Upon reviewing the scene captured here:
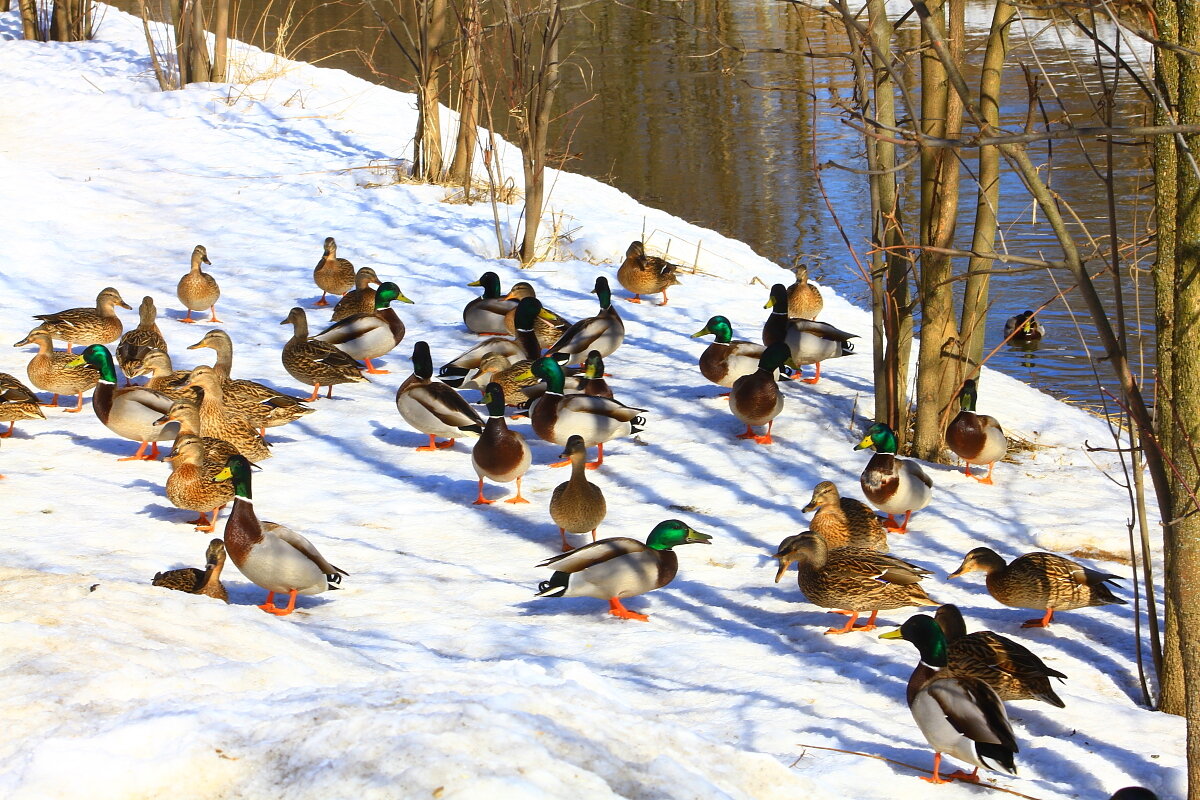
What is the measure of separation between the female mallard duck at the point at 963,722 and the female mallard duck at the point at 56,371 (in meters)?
5.91

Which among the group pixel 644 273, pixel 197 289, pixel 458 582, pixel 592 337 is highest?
pixel 644 273

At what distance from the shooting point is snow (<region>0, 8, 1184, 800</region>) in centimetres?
314

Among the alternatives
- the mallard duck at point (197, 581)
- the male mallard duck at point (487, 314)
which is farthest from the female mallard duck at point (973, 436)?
the mallard duck at point (197, 581)

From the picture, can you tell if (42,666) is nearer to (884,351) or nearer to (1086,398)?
(884,351)

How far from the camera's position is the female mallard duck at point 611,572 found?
583 centimetres

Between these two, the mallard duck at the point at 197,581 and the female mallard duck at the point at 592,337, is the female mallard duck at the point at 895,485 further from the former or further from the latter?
the mallard duck at the point at 197,581

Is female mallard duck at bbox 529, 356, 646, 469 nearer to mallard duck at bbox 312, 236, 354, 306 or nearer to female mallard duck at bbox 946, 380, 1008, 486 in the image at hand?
female mallard duck at bbox 946, 380, 1008, 486

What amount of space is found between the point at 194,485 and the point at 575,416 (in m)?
2.52

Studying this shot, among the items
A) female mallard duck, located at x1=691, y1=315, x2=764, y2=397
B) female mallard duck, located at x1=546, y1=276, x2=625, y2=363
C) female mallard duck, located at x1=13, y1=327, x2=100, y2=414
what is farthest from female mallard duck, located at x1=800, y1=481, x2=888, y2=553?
female mallard duck, located at x1=13, y1=327, x2=100, y2=414

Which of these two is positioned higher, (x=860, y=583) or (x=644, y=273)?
(x=644, y=273)

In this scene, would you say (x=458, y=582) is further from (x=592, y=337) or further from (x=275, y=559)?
(x=592, y=337)

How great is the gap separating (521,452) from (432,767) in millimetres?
4334

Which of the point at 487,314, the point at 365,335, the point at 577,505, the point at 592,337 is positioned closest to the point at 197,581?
the point at 577,505

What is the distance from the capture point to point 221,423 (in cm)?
740
